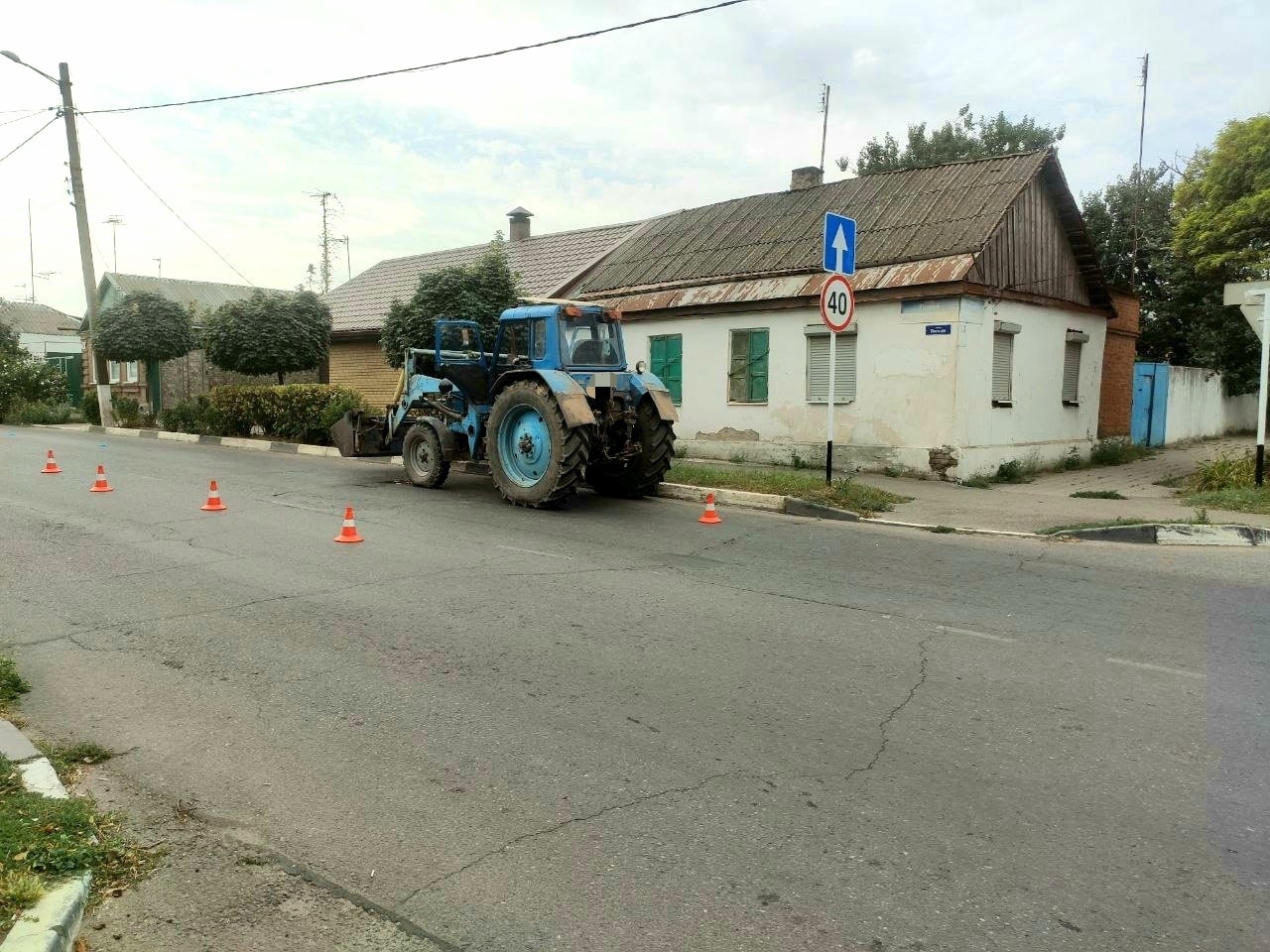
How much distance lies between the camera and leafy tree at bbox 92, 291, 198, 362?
84.2ft

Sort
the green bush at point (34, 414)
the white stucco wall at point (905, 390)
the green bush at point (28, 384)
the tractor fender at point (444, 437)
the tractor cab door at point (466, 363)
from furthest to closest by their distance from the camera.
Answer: the green bush at point (28, 384), the green bush at point (34, 414), the white stucco wall at point (905, 390), the tractor fender at point (444, 437), the tractor cab door at point (466, 363)

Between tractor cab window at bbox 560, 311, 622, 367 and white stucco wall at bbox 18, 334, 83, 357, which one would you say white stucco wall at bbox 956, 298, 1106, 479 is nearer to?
tractor cab window at bbox 560, 311, 622, 367

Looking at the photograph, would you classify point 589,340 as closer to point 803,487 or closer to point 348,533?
point 803,487

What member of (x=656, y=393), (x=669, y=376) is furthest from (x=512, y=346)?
(x=669, y=376)

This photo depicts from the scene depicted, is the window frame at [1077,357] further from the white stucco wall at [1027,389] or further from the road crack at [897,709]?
the road crack at [897,709]

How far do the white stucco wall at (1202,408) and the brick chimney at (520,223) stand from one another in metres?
18.5

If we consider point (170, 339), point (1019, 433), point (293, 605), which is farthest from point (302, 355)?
point (293, 605)

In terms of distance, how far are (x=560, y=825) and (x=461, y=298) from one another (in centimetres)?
1676

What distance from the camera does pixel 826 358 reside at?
16234 millimetres


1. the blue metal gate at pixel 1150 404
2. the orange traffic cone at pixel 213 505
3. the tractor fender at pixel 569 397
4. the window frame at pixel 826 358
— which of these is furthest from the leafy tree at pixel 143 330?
the blue metal gate at pixel 1150 404

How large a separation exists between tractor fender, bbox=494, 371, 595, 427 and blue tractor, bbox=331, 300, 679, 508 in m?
0.01

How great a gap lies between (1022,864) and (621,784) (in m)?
1.53

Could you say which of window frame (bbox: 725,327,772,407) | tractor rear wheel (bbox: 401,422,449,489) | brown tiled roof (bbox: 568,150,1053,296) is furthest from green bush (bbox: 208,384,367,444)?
window frame (bbox: 725,327,772,407)

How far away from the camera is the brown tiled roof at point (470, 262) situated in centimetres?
2347
